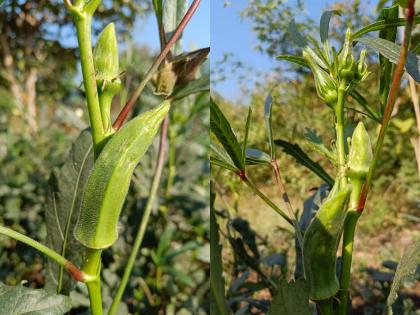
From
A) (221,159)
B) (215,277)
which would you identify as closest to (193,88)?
(221,159)

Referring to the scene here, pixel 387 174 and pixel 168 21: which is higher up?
pixel 168 21

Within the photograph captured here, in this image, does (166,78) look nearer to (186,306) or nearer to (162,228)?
(186,306)

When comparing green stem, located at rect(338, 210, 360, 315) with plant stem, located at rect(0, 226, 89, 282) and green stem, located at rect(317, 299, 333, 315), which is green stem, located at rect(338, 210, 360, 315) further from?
plant stem, located at rect(0, 226, 89, 282)

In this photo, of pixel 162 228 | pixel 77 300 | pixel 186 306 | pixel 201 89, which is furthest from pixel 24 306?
pixel 162 228

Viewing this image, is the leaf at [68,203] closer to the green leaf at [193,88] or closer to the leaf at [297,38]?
the green leaf at [193,88]

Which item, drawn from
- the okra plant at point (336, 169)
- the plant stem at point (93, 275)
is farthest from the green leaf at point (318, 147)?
the plant stem at point (93, 275)

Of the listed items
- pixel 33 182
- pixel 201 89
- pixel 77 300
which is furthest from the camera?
pixel 33 182

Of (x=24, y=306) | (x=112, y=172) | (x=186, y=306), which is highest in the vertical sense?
(x=112, y=172)
